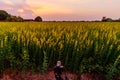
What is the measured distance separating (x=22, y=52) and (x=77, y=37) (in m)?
2.13

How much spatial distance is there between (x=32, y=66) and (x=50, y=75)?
0.64 metres

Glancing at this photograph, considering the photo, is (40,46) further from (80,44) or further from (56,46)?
(80,44)

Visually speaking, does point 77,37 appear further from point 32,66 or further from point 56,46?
point 32,66

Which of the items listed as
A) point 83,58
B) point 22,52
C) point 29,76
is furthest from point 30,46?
point 83,58

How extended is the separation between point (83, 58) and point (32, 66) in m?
1.65

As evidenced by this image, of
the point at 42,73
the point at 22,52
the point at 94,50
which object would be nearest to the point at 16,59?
the point at 22,52

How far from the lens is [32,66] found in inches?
422

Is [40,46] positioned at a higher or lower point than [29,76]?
higher

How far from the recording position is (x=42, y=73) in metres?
10.7

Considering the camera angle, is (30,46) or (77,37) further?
(77,37)

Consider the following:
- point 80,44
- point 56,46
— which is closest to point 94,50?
point 80,44

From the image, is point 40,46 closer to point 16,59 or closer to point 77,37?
point 16,59

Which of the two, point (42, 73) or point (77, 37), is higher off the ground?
point (77, 37)

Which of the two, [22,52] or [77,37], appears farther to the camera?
[77,37]
